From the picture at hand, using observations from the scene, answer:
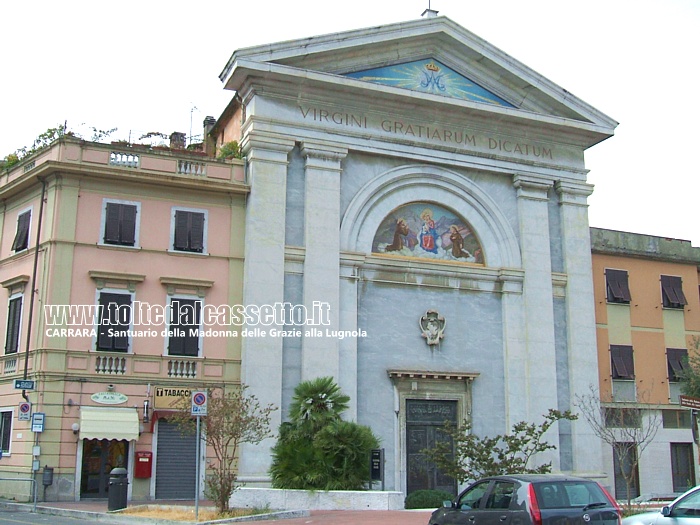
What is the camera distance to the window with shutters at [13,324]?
26320 mm

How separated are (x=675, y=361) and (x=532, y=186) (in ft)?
29.8

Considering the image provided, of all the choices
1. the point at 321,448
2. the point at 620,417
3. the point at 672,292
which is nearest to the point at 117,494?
the point at 321,448

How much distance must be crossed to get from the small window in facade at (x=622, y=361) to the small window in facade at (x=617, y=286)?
1.82m

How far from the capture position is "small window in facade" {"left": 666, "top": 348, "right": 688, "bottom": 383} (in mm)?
33406

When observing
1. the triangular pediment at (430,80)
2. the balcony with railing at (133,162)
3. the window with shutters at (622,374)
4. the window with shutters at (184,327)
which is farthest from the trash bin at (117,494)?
the window with shutters at (622,374)

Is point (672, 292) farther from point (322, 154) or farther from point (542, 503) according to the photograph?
point (542, 503)

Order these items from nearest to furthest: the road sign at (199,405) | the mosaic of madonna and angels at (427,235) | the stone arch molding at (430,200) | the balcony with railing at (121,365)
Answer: the road sign at (199,405), the balcony with railing at (121,365), the stone arch molding at (430,200), the mosaic of madonna and angels at (427,235)

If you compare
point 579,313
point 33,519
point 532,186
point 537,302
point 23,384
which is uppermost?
point 532,186

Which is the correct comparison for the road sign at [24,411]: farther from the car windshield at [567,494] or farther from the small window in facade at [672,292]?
the small window in facade at [672,292]

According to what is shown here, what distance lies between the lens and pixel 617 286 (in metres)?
33.4

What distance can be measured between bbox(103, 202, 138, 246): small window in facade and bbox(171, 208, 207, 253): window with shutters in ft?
4.22

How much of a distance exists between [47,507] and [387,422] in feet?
35.4

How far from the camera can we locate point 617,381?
107 feet

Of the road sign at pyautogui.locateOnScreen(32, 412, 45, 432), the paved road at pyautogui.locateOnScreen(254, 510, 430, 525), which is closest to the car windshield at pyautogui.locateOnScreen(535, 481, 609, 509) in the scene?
the paved road at pyautogui.locateOnScreen(254, 510, 430, 525)
